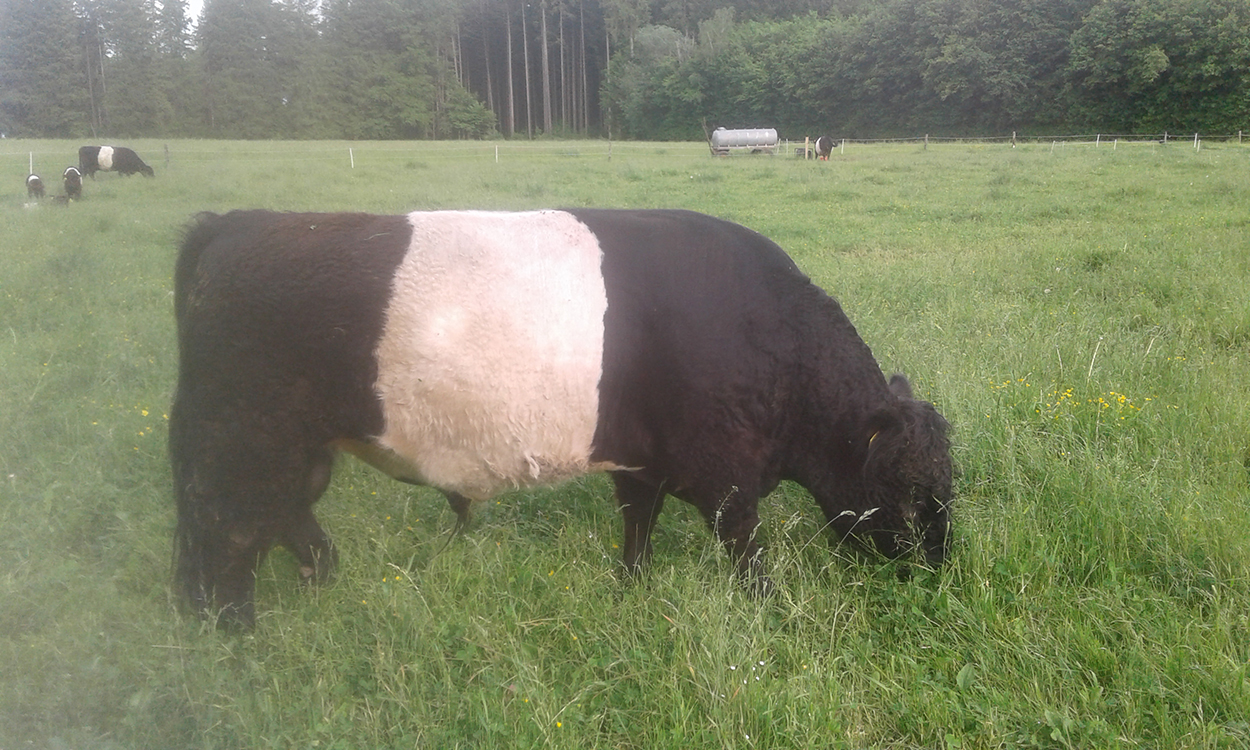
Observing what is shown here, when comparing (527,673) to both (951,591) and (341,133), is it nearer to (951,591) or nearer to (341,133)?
(951,591)

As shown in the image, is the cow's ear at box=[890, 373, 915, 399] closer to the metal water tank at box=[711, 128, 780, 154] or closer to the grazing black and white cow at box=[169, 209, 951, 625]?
the grazing black and white cow at box=[169, 209, 951, 625]

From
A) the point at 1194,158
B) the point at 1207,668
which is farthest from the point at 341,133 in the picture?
the point at 1194,158

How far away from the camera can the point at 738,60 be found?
553 cm

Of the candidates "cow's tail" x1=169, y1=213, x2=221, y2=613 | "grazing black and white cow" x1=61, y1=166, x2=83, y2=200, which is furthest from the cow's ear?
"grazing black and white cow" x1=61, y1=166, x2=83, y2=200

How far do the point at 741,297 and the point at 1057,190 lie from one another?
14099 millimetres

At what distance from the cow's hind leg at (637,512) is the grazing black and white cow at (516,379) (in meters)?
0.02

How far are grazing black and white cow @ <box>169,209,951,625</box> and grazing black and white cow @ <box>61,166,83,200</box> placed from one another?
54 cm

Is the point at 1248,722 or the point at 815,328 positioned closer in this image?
the point at 1248,722

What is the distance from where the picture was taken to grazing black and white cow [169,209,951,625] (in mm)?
2979

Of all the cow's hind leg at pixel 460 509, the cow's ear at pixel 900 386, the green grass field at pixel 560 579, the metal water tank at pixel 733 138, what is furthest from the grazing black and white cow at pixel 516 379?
the metal water tank at pixel 733 138

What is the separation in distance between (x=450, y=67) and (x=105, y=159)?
1731 millimetres

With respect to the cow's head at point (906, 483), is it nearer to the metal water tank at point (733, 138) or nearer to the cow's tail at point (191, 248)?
the cow's tail at point (191, 248)

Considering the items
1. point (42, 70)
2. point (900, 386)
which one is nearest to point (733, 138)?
point (900, 386)

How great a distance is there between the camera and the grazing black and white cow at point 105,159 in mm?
3213
